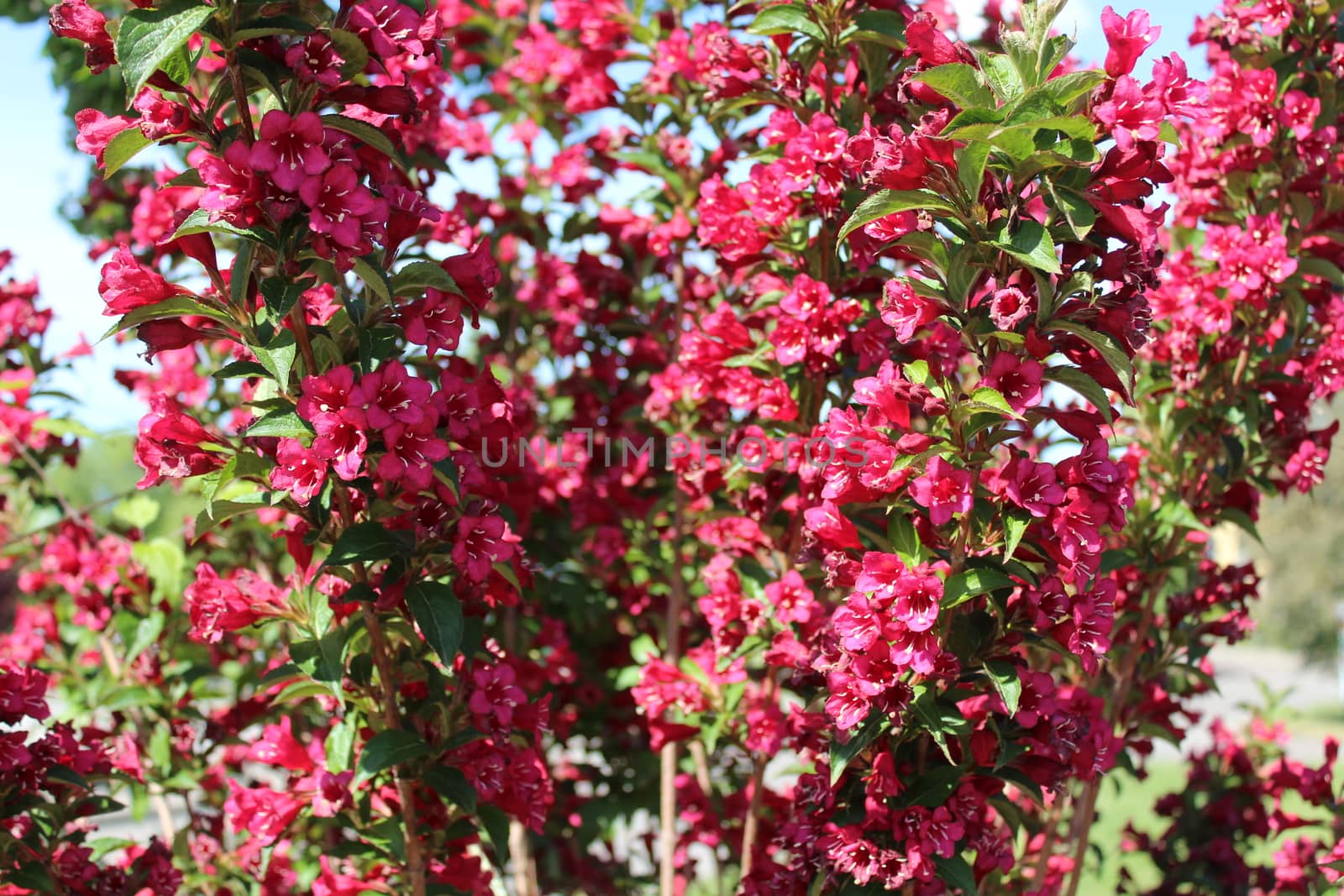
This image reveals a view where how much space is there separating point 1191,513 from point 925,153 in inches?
63.4

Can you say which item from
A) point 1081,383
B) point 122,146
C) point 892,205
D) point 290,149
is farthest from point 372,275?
point 1081,383

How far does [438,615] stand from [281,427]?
0.42 metres

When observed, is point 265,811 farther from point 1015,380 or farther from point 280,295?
point 1015,380

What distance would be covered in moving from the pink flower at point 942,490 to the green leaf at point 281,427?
3.33 feet

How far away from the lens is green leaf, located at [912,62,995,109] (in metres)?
1.75

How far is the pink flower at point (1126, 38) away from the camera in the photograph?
1817 millimetres

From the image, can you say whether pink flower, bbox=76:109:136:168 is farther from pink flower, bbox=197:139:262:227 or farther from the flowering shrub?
pink flower, bbox=197:139:262:227

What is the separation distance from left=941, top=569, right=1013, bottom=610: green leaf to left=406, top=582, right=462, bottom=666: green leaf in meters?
0.84

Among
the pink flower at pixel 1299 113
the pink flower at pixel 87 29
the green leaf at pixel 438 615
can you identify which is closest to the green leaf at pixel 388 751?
the green leaf at pixel 438 615

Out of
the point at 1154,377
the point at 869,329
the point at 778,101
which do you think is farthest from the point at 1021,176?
the point at 1154,377

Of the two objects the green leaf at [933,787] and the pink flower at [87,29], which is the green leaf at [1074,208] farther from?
the pink flower at [87,29]

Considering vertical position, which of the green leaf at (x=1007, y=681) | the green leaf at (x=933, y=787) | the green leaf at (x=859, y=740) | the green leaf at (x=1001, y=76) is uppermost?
the green leaf at (x=1001, y=76)

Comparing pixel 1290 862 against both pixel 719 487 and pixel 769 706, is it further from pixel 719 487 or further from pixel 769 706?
pixel 719 487

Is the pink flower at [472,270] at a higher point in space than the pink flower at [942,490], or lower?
higher
